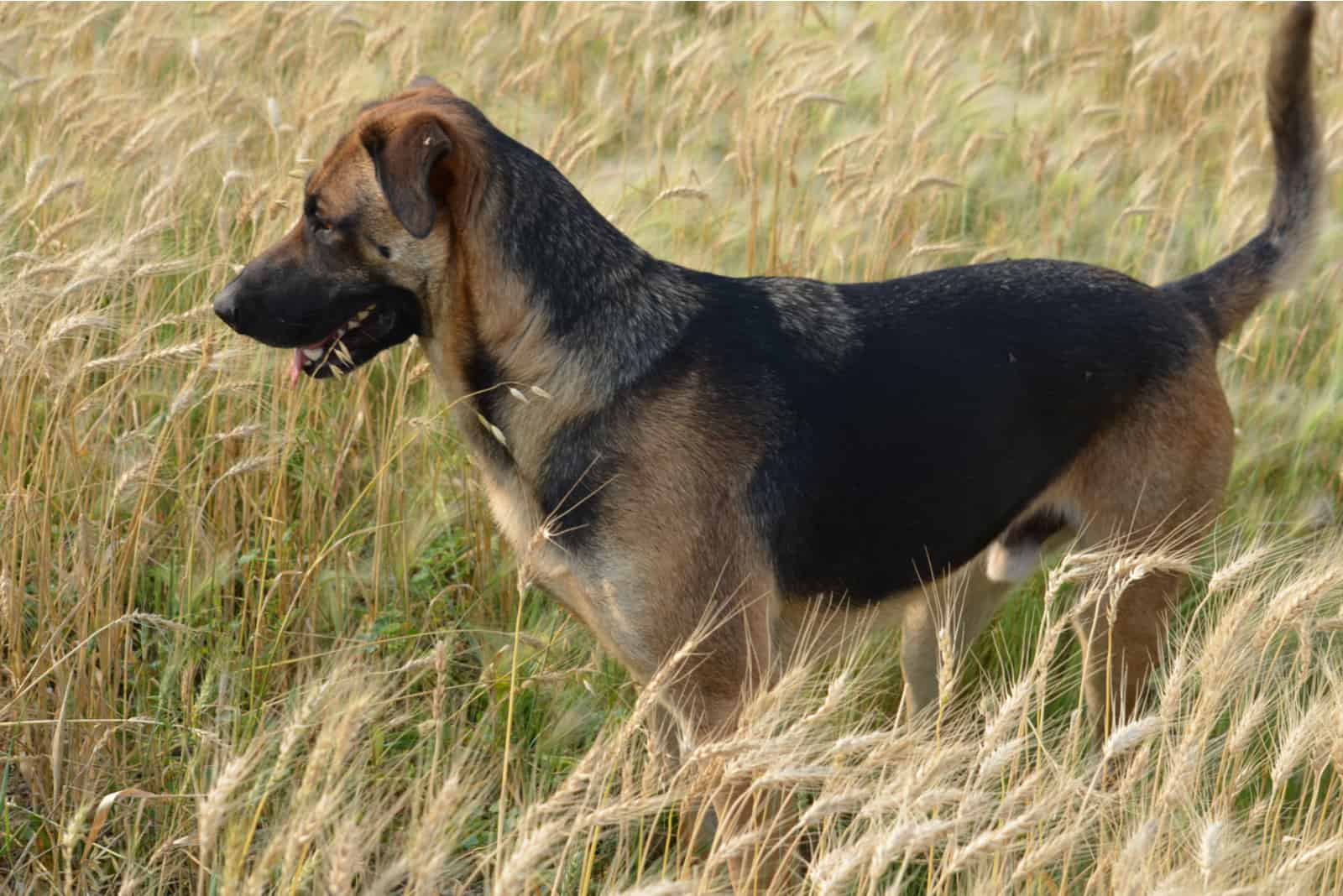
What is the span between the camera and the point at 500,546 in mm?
4656

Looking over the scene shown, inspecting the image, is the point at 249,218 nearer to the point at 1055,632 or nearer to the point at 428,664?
the point at 428,664

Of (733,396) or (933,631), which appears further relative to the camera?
(933,631)

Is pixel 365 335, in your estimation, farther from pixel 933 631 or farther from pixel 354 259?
pixel 933 631

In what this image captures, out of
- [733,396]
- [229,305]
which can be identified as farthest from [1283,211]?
[229,305]

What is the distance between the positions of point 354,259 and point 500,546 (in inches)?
51.9

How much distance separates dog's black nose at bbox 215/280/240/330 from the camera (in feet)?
12.0

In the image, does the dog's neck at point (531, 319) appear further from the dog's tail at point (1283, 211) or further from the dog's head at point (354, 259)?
the dog's tail at point (1283, 211)

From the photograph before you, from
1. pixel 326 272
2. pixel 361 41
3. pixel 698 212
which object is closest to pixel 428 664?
pixel 326 272

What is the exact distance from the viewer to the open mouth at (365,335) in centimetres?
370

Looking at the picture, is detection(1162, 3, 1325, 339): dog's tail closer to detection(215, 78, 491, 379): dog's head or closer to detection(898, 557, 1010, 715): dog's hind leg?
detection(898, 557, 1010, 715): dog's hind leg

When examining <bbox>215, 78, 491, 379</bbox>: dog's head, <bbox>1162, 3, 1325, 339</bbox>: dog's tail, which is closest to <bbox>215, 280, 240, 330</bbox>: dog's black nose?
<bbox>215, 78, 491, 379</bbox>: dog's head

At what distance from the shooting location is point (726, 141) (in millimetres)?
7688

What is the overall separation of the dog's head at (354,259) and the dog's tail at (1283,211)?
7.45 ft

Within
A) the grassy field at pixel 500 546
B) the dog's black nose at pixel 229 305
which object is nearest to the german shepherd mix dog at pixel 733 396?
the dog's black nose at pixel 229 305
